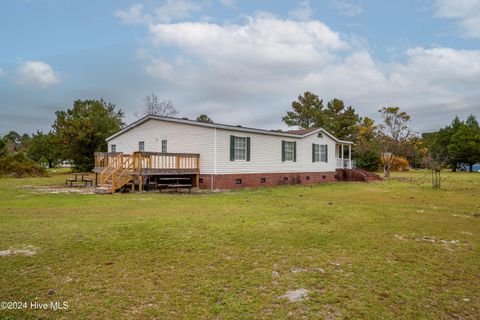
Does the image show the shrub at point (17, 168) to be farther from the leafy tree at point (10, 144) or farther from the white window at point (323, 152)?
the white window at point (323, 152)

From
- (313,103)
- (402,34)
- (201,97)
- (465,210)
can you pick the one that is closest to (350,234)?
(465,210)

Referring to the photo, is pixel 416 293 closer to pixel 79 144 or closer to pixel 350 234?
pixel 350 234

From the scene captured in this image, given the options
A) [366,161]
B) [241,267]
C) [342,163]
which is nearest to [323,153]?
[342,163]

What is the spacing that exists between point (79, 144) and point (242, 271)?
119ft

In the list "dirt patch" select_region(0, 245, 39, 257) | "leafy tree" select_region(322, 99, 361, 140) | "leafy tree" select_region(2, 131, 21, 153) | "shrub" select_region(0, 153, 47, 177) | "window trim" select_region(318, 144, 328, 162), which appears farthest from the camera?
"leafy tree" select_region(322, 99, 361, 140)

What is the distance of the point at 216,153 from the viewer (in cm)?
1717

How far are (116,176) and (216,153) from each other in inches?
202

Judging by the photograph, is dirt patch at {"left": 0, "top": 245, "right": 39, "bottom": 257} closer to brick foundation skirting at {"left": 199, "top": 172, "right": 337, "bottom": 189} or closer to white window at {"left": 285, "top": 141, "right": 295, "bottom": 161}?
brick foundation skirting at {"left": 199, "top": 172, "right": 337, "bottom": 189}

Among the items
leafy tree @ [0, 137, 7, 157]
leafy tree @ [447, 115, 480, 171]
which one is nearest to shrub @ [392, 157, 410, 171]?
leafy tree @ [447, 115, 480, 171]

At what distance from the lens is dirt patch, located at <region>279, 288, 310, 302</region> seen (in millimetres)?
3320

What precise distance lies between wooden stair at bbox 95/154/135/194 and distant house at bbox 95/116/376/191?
17cm

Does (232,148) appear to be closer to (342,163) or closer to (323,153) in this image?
(323,153)

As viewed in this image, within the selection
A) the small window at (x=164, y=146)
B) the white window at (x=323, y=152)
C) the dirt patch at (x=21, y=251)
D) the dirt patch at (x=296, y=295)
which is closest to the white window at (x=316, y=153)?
the white window at (x=323, y=152)

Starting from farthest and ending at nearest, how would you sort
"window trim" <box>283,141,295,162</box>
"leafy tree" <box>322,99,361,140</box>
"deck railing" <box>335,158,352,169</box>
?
"leafy tree" <box>322,99,361,140</box>
"deck railing" <box>335,158,352,169</box>
"window trim" <box>283,141,295,162</box>
